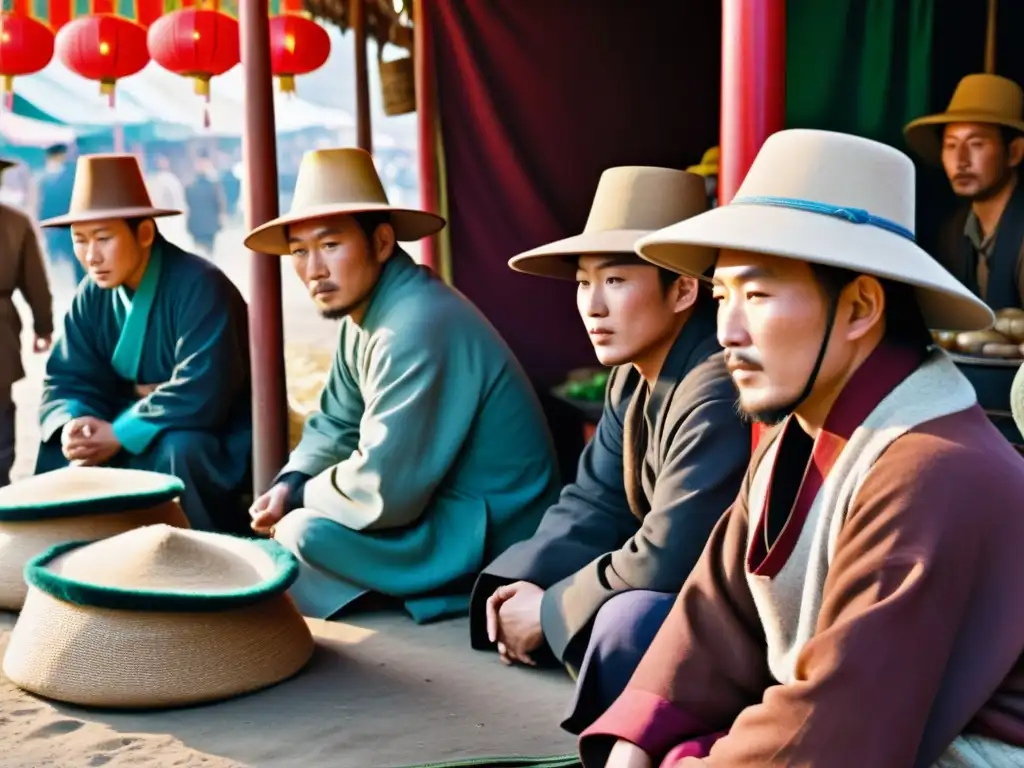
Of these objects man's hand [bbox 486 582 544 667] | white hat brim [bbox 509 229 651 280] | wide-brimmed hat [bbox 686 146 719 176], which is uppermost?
wide-brimmed hat [bbox 686 146 719 176]

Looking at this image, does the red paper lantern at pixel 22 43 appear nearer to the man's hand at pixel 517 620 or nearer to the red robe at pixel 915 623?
the man's hand at pixel 517 620

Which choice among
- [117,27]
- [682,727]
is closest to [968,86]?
[682,727]

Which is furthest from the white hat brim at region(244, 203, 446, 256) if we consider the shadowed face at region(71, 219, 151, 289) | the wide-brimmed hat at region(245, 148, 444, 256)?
the shadowed face at region(71, 219, 151, 289)

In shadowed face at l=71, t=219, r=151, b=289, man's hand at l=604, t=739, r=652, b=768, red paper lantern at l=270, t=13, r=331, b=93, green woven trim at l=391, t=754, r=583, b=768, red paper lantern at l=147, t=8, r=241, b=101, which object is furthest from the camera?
red paper lantern at l=270, t=13, r=331, b=93

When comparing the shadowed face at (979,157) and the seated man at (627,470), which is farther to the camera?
the shadowed face at (979,157)

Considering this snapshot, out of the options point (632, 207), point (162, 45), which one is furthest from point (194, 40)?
point (632, 207)

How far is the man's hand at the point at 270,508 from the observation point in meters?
4.53

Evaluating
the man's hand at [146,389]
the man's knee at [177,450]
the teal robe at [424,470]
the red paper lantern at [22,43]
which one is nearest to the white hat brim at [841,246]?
the teal robe at [424,470]

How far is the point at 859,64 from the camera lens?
5309 millimetres

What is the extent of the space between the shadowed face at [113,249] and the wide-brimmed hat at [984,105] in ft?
10.3

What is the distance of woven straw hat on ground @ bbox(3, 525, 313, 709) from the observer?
11.4 ft

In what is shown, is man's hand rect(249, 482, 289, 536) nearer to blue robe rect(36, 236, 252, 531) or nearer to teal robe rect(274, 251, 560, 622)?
teal robe rect(274, 251, 560, 622)

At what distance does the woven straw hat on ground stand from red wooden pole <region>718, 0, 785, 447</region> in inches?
56.2

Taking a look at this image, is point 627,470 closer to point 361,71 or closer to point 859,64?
point 859,64
